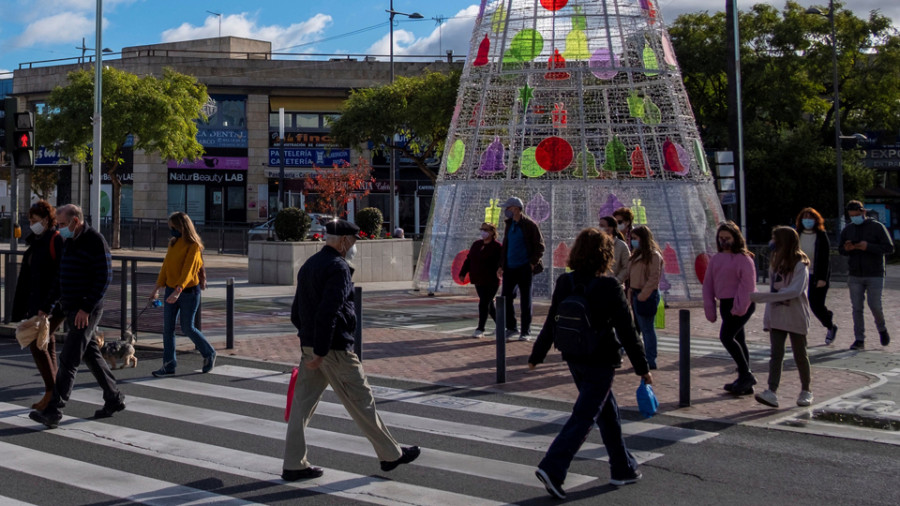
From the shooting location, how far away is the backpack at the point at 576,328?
5.65m

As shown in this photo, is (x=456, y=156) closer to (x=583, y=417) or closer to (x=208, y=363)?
(x=208, y=363)

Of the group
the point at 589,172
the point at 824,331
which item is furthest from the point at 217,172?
the point at 824,331

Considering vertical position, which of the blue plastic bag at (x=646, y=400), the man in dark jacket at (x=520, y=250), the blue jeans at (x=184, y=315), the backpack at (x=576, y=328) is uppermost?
the man in dark jacket at (x=520, y=250)

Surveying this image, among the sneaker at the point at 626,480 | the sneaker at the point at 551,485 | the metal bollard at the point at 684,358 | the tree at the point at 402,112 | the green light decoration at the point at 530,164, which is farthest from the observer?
the tree at the point at 402,112

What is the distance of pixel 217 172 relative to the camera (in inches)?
1777

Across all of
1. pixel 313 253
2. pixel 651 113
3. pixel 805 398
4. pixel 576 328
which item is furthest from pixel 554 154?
pixel 576 328

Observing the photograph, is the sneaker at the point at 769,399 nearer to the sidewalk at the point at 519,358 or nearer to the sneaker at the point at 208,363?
the sidewalk at the point at 519,358

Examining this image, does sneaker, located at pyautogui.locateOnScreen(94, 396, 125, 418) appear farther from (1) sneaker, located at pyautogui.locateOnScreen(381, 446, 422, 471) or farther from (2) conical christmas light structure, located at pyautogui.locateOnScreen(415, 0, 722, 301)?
(2) conical christmas light structure, located at pyautogui.locateOnScreen(415, 0, 722, 301)

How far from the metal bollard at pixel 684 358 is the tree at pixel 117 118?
1030 inches

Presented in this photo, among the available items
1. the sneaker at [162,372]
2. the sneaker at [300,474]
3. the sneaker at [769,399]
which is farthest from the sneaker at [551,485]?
the sneaker at [162,372]

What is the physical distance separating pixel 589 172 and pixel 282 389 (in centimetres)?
860

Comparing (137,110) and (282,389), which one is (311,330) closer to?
(282,389)

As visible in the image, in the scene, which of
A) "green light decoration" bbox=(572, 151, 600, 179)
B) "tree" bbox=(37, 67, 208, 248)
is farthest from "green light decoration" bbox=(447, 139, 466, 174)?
"tree" bbox=(37, 67, 208, 248)

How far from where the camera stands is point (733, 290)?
873cm
